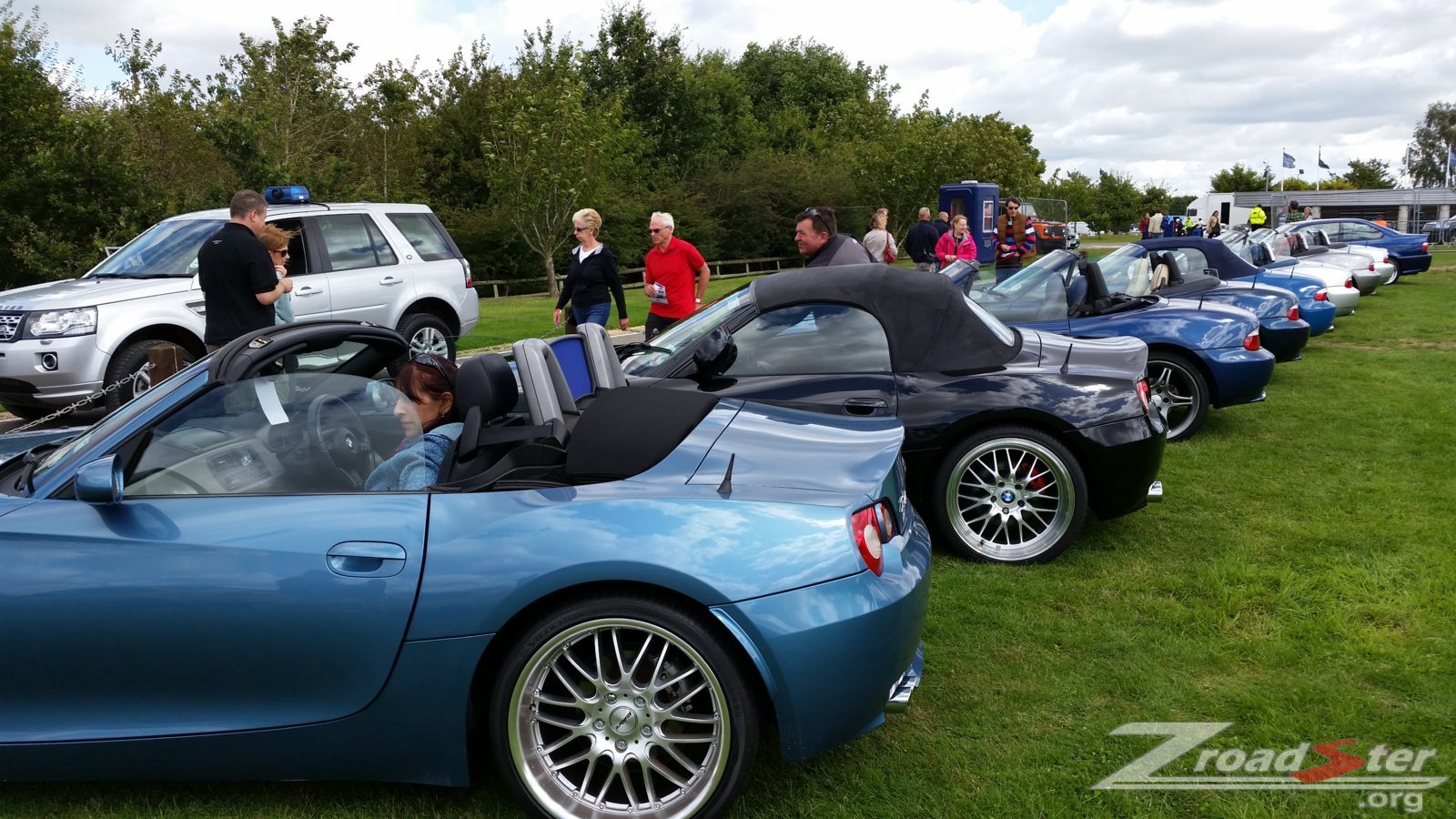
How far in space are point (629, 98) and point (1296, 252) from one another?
1288 inches

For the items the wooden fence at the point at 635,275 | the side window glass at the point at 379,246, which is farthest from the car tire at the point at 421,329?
the wooden fence at the point at 635,275

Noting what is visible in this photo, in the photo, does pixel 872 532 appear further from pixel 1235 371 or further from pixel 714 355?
Result: pixel 1235 371

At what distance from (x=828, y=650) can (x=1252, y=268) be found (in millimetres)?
10873

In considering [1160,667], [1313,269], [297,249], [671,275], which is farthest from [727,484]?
[1313,269]

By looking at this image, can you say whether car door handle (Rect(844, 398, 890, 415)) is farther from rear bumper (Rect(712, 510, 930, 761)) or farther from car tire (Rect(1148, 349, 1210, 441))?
car tire (Rect(1148, 349, 1210, 441))

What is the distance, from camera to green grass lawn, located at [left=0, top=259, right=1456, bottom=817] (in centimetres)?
316

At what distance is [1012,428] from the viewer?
5.34 metres

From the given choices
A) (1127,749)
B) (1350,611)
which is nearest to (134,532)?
(1127,749)

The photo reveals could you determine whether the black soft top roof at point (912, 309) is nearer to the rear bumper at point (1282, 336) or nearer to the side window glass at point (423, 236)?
the rear bumper at point (1282, 336)

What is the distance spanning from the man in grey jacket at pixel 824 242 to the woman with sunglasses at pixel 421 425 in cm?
457

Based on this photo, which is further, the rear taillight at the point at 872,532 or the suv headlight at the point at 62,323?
the suv headlight at the point at 62,323

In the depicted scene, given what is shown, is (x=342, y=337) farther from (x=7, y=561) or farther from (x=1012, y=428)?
(x=1012, y=428)

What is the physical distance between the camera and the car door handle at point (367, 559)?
2857 mm

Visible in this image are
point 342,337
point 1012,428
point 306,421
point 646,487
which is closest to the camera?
point 646,487
